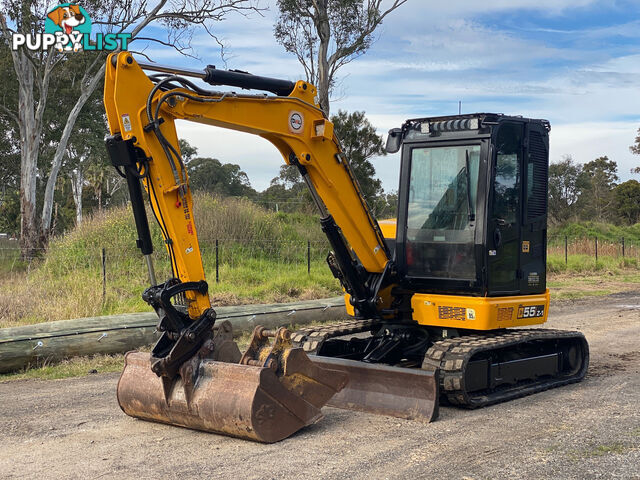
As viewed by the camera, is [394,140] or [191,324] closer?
[191,324]

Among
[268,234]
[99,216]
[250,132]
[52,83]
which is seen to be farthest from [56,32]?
[250,132]

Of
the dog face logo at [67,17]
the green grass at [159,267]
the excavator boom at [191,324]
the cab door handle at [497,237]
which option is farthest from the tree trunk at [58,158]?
the cab door handle at [497,237]

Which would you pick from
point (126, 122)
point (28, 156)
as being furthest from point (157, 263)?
point (28, 156)

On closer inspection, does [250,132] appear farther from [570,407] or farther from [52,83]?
[52,83]

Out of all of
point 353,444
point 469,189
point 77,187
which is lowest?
point 353,444

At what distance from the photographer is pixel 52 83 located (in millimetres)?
28891

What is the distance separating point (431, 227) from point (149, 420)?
335 cm

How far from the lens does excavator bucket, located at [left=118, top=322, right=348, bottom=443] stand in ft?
18.7

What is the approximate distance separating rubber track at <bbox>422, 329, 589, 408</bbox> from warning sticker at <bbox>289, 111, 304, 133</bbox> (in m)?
2.45

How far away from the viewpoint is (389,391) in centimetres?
665

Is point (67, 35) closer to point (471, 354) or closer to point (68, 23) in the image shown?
point (68, 23)

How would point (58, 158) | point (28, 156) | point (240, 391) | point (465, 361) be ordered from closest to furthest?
point (240, 391) < point (465, 361) < point (28, 156) < point (58, 158)

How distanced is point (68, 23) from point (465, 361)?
22052 millimetres

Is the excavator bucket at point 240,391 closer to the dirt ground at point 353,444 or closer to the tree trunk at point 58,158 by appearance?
the dirt ground at point 353,444
